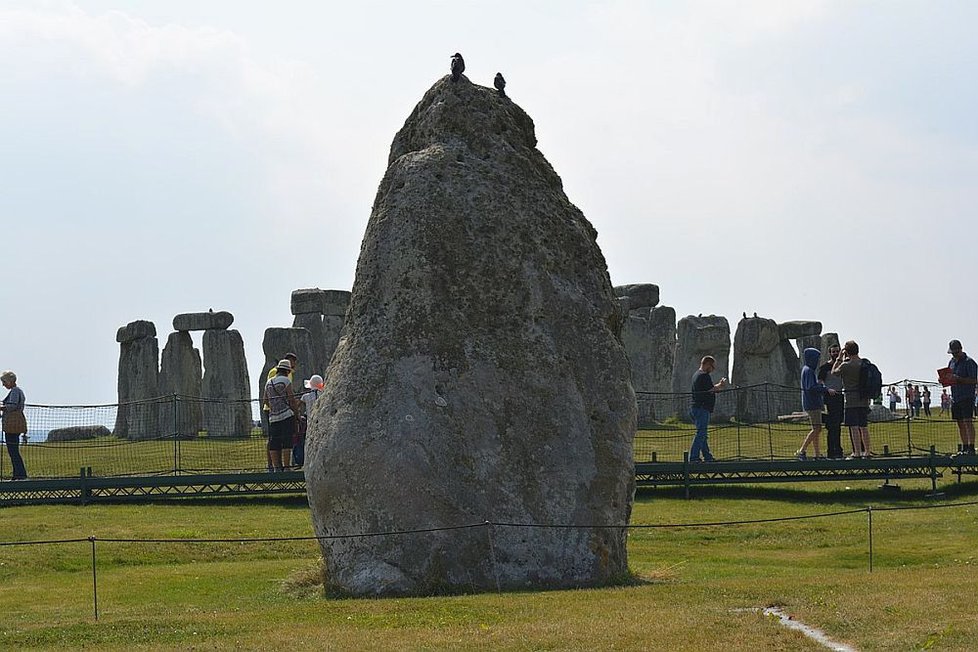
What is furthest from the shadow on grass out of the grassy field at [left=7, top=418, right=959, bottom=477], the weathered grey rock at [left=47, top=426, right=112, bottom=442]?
the weathered grey rock at [left=47, top=426, right=112, bottom=442]

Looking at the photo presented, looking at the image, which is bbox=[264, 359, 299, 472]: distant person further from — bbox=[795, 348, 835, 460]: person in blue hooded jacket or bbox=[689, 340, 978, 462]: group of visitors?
bbox=[795, 348, 835, 460]: person in blue hooded jacket

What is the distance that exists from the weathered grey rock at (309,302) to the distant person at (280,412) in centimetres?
2176

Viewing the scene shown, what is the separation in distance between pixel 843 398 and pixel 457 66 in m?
11.0

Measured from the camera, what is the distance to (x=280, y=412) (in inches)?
846

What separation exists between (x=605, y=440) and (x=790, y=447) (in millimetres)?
15250

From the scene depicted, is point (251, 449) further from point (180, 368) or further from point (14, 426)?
point (180, 368)

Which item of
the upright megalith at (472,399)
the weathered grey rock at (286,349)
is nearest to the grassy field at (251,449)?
the weathered grey rock at (286,349)

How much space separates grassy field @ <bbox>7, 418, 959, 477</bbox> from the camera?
2672 cm

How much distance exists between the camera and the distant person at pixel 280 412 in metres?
21.3

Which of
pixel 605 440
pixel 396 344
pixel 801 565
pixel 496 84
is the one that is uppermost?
pixel 496 84

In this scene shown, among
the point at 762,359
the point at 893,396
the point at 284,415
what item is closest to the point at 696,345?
the point at 762,359

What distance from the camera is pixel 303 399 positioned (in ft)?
78.6

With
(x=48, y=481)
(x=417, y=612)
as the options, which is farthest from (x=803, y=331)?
(x=417, y=612)

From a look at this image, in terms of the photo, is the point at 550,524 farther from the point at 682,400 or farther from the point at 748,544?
the point at 682,400
